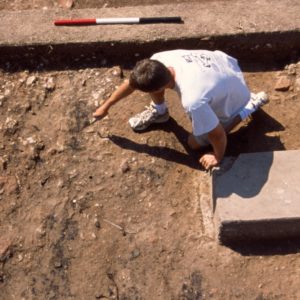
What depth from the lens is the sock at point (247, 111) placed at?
Answer: 3451 mm

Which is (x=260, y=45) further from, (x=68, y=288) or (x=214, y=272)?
(x=68, y=288)

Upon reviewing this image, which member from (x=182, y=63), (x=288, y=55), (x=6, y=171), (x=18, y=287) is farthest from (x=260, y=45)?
(x=18, y=287)

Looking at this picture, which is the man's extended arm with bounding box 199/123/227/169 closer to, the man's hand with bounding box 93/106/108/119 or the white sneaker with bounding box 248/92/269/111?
the white sneaker with bounding box 248/92/269/111

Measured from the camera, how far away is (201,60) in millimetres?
3172

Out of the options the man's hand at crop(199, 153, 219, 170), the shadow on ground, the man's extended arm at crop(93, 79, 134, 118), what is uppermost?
the man's extended arm at crop(93, 79, 134, 118)

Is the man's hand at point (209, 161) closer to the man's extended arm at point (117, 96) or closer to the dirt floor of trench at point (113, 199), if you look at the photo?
the dirt floor of trench at point (113, 199)

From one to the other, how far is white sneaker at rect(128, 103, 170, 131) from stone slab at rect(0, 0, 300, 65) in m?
0.55

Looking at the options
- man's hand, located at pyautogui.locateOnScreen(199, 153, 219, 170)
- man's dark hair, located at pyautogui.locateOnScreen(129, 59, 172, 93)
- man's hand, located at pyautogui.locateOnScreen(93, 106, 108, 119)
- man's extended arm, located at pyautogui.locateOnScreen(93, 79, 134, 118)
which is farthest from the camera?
man's hand, located at pyautogui.locateOnScreen(93, 106, 108, 119)

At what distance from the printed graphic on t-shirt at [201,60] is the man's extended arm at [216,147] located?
1.15ft

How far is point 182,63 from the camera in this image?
314 cm

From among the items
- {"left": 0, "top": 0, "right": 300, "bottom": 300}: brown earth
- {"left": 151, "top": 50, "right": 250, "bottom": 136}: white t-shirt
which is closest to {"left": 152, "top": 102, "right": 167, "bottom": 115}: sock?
{"left": 0, "top": 0, "right": 300, "bottom": 300}: brown earth

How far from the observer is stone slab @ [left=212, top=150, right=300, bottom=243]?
3.02 meters

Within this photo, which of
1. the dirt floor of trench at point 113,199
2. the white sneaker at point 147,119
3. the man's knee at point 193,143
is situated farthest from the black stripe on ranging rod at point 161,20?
the man's knee at point 193,143

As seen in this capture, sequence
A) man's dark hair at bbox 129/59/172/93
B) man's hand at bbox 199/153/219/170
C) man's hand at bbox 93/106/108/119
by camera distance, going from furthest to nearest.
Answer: man's hand at bbox 93/106/108/119 < man's hand at bbox 199/153/219/170 < man's dark hair at bbox 129/59/172/93
